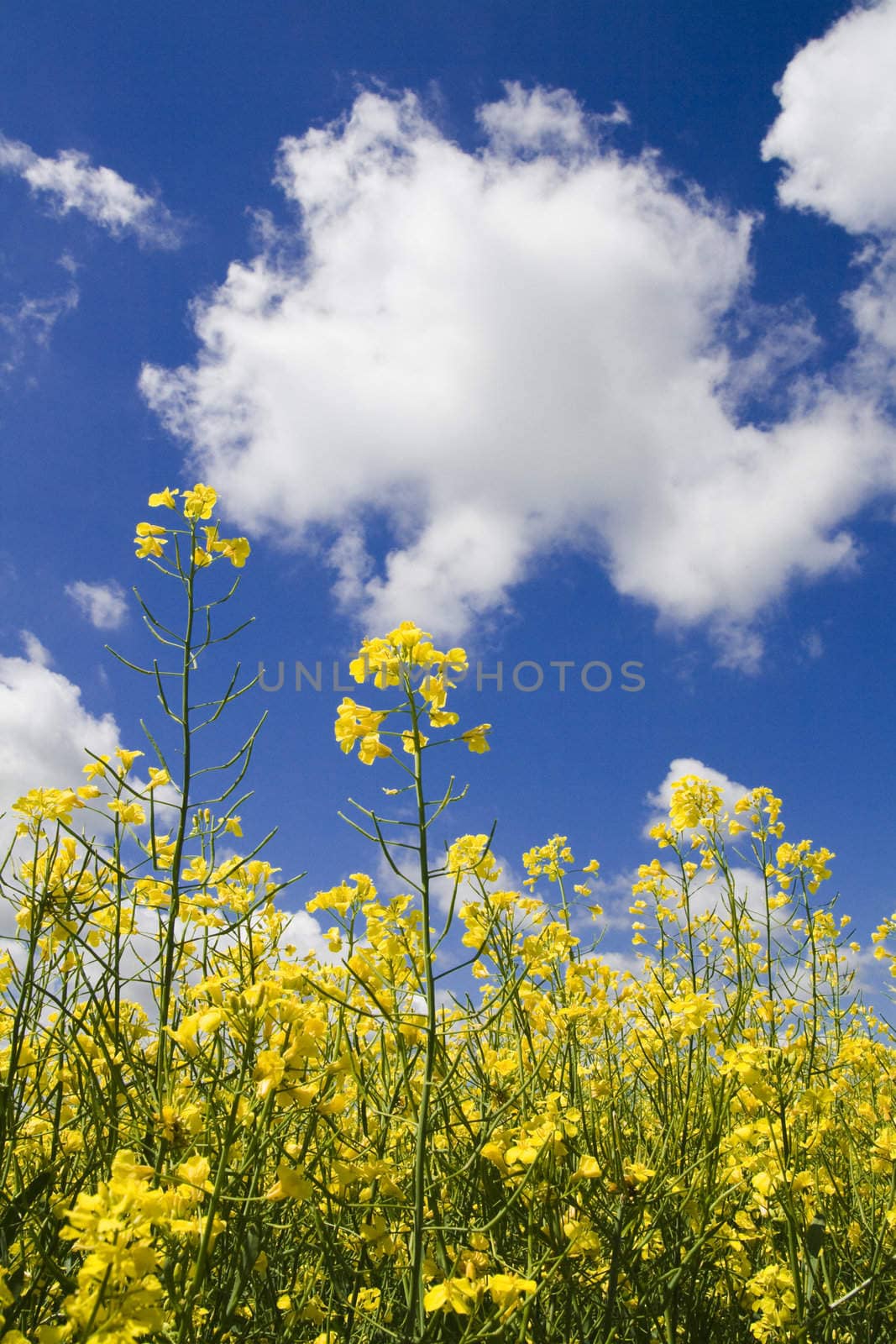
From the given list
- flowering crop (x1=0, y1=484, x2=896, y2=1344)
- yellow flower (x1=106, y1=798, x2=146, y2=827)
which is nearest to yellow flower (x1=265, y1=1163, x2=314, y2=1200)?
flowering crop (x1=0, y1=484, x2=896, y2=1344)

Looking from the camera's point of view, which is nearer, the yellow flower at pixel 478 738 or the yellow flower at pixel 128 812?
the yellow flower at pixel 478 738

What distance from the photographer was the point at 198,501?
2359 millimetres

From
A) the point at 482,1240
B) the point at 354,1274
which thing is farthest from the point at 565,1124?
the point at 354,1274

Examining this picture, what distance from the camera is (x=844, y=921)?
535 centimetres

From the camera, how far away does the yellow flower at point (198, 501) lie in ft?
7.73

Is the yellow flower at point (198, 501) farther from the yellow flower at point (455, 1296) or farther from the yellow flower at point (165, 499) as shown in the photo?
the yellow flower at point (455, 1296)

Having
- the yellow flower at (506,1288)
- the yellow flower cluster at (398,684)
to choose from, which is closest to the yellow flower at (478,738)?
the yellow flower cluster at (398,684)

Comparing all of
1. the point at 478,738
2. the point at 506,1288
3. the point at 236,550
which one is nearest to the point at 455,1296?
the point at 506,1288

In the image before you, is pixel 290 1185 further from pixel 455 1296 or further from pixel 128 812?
pixel 128 812

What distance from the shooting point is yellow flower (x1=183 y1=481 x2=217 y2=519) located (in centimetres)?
236

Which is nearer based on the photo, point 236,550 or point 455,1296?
point 455,1296

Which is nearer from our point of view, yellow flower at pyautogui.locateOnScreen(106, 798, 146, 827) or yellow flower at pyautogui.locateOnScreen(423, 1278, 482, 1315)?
yellow flower at pyautogui.locateOnScreen(423, 1278, 482, 1315)

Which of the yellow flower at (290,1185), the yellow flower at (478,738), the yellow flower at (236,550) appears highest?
the yellow flower at (236,550)

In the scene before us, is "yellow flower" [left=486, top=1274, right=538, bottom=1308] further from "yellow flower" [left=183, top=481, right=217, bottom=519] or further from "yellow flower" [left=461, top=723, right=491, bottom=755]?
"yellow flower" [left=183, top=481, right=217, bottom=519]
